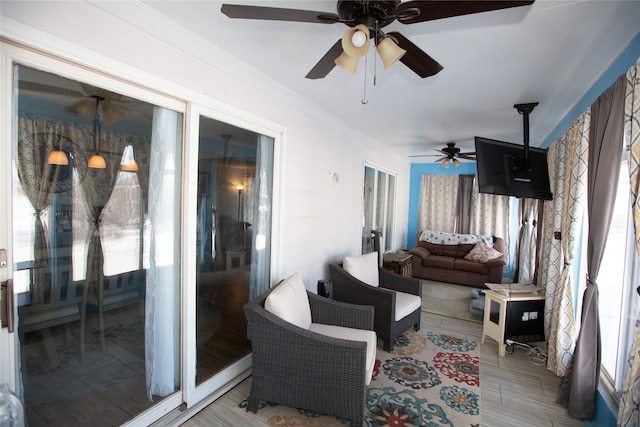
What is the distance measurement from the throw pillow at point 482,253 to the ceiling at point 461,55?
2810mm

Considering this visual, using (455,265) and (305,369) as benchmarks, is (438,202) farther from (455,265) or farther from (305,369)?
(305,369)

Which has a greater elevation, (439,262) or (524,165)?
(524,165)

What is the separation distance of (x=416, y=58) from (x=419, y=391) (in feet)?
7.87

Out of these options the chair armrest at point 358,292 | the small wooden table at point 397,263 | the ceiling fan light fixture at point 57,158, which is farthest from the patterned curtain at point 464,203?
the ceiling fan light fixture at point 57,158

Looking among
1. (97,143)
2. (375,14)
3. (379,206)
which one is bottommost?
(379,206)

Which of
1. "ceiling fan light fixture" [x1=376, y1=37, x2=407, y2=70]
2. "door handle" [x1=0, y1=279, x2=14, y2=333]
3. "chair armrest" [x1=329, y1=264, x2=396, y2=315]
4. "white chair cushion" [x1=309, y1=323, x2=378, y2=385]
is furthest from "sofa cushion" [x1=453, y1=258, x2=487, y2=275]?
"door handle" [x1=0, y1=279, x2=14, y2=333]

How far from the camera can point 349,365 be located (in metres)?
1.80

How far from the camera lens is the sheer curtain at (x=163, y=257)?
185 cm

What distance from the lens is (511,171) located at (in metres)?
3.11

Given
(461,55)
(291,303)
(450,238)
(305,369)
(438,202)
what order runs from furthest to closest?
1. (438,202)
2. (450,238)
3. (291,303)
4. (461,55)
5. (305,369)

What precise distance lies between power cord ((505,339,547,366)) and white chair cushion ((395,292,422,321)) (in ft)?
3.07

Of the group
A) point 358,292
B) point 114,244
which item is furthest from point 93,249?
point 358,292

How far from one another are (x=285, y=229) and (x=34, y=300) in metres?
1.76

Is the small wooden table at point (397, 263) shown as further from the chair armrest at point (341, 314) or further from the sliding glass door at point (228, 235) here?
the sliding glass door at point (228, 235)
